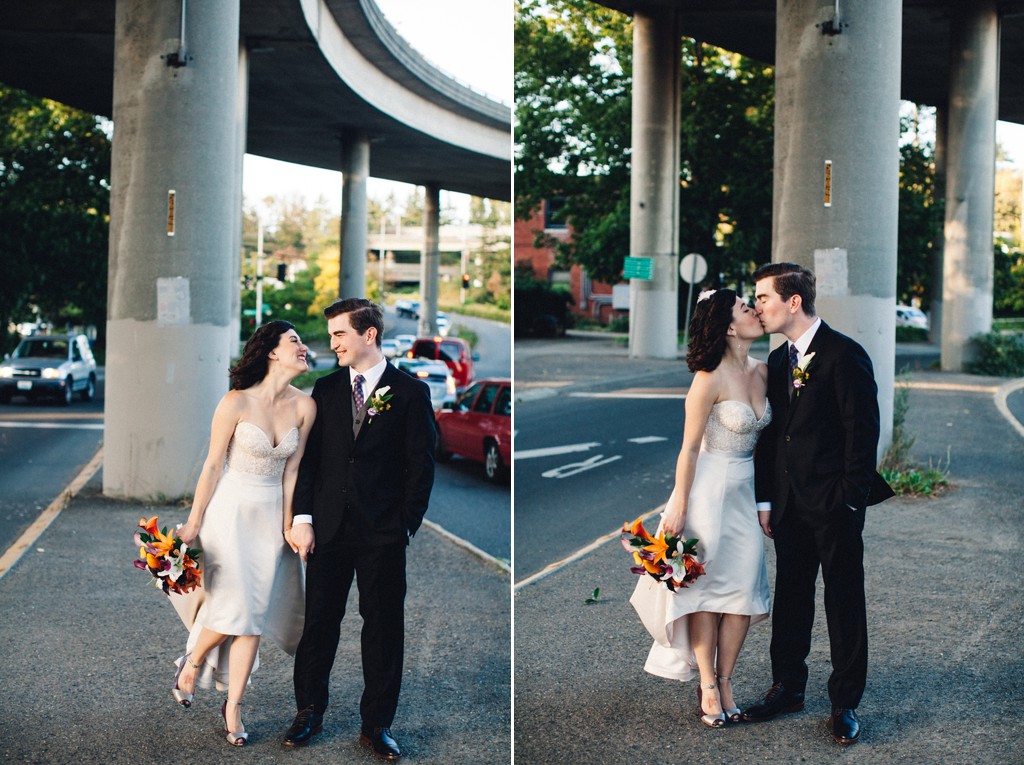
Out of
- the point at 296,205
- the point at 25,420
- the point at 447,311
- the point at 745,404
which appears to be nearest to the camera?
the point at 745,404

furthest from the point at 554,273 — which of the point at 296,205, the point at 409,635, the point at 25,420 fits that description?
the point at 409,635

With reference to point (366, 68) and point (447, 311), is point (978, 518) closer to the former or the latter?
point (366, 68)

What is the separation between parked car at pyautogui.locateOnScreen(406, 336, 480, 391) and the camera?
35.3m

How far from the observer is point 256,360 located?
556 cm

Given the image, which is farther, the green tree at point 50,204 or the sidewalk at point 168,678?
the green tree at point 50,204

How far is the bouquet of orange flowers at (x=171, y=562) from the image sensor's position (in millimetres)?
5402

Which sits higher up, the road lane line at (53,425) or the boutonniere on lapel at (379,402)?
the boutonniere on lapel at (379,402)

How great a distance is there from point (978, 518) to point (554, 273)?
7292cm

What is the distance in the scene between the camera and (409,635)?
298 inches

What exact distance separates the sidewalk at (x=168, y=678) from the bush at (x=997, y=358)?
2401 centimetres

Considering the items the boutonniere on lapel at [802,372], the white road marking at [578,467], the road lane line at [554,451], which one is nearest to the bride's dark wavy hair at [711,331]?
the boutonniere on lapel at [802,372]

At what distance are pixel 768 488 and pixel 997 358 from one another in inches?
1061

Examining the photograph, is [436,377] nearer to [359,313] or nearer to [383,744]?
[359,313]

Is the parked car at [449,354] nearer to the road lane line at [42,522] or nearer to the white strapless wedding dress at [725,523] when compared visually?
the road lane line at [42,522]
